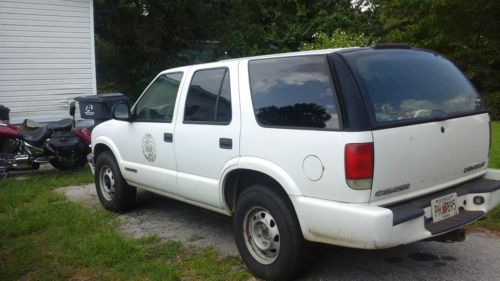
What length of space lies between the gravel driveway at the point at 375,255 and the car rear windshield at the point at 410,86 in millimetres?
1312

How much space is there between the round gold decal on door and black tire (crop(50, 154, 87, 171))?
4008mm

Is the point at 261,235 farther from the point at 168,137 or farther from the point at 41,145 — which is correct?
the point at 41,145

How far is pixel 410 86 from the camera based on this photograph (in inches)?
154

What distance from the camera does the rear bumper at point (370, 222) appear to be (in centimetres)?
331

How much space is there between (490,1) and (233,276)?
13.4m

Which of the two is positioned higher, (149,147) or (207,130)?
(207,130)

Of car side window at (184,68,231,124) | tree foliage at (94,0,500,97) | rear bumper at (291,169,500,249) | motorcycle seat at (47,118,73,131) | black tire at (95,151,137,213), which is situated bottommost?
black tire at (95,151,137,213)

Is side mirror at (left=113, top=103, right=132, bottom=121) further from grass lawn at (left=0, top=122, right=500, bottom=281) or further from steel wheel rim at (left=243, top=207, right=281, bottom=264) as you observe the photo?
steel wheel rim at (left=243, top=207, right=281, bottom=264)

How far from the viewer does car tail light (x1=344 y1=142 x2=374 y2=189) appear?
3367mm

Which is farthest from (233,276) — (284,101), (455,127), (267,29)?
(267,29)

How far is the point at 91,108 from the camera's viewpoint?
10312 mm

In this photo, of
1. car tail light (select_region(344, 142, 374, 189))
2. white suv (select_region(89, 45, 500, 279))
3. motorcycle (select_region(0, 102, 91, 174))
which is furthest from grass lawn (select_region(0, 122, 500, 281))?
motorcycle (select_region(0, 102, 91, 174))

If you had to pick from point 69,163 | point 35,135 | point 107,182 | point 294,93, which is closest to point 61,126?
point 35,135

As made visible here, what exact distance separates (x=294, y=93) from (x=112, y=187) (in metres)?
3.32
